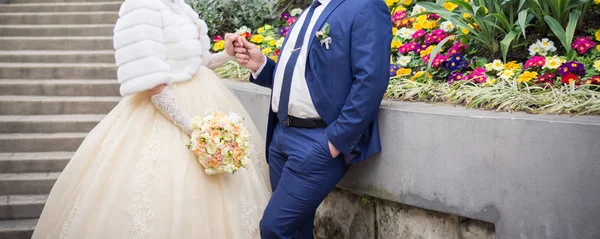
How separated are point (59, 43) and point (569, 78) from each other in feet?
16.0

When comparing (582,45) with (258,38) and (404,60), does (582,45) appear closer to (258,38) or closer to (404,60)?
(404,60)

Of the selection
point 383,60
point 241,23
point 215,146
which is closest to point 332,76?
point 383,60

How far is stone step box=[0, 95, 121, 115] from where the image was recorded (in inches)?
205

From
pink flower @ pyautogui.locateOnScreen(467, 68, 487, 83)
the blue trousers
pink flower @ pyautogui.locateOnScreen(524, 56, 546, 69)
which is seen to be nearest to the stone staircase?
the blue trousers

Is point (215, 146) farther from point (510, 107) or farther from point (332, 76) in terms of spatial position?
point (510, 107)

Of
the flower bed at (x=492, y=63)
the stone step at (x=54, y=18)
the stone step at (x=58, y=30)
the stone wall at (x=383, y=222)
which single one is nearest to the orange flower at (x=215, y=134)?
the stone wall at (x=383, y=222)

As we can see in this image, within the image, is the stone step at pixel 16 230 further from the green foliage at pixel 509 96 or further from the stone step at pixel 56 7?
the stone step at pixel 56 7

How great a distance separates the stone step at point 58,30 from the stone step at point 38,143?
1.70 m

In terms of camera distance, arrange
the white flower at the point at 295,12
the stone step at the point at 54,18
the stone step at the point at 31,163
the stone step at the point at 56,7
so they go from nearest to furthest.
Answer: the stone step at the point at 31,163 < the white flower at the point at 295,12 < the stone step at the point at 54,18 < the stone step at the point at 56,7

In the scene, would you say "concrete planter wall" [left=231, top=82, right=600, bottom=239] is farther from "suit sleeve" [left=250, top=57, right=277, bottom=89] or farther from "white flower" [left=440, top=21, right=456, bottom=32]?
"white flower" [left=440, top=21, right=456, bottom=32]

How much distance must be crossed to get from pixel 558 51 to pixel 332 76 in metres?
1.52

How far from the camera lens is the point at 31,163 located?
464cm

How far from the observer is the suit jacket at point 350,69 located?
2590mm

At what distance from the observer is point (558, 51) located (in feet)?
11.3
